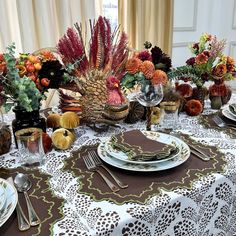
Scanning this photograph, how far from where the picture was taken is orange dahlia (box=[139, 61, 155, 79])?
96 centimetres

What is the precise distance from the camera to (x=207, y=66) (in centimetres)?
118

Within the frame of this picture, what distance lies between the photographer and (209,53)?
1176mm

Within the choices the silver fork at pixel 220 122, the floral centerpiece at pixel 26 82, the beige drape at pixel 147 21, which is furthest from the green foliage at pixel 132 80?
the beige drape at pixel 147 21

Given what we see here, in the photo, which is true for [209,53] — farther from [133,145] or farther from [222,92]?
[133,145]

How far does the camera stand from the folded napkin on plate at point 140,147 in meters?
0.76

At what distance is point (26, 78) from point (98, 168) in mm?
332

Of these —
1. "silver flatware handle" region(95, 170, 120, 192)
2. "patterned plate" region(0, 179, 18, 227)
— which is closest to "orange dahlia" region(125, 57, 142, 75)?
"silver flatware handle" region(95, 170, 120, 192)

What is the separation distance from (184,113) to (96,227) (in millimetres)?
797

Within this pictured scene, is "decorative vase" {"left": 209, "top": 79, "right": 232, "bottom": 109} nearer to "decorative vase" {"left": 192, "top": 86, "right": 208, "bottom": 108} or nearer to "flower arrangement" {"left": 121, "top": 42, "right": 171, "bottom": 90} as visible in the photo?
"decorative vase" {"left": 192, "top": 86, "right": 208, "bottom": 108}

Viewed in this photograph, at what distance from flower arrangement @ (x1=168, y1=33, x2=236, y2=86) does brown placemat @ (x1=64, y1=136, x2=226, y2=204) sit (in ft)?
1.55

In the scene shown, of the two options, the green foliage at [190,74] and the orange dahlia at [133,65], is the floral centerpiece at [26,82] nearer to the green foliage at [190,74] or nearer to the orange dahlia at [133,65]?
the orange dahlia at [133,65]

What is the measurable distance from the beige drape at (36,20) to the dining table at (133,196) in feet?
4.82

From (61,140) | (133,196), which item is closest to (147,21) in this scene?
(61,140)

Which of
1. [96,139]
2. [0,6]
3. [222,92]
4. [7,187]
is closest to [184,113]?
[222,92]
